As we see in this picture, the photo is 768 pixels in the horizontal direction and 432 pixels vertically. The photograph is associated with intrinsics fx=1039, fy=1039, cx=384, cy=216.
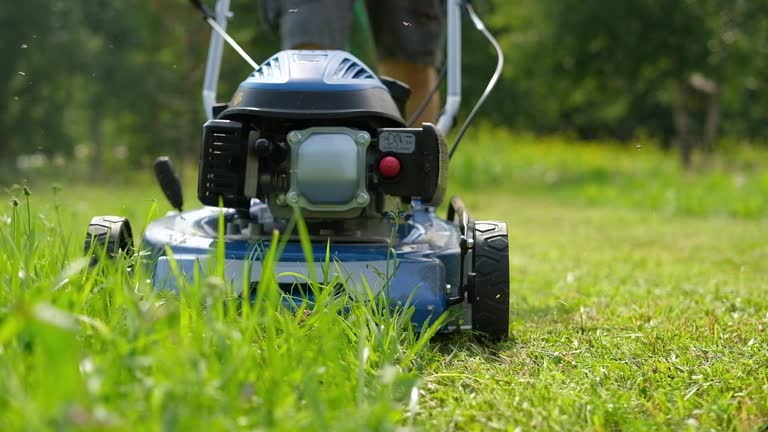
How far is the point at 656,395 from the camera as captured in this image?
1.72m

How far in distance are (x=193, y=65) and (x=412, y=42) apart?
331 inches

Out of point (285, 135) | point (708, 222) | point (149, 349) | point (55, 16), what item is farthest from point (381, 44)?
point (55, 16)

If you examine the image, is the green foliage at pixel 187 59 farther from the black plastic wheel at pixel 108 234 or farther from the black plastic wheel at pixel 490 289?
the black plastic wheel at pixel 490 289

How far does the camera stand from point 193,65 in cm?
1102

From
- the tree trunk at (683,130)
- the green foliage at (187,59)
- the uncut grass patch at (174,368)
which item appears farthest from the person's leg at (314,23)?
the tree trunk at (683,130)

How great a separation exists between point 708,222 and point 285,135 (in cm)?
445

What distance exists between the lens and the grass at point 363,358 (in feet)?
3.99

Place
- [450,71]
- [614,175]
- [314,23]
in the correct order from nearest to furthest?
[314,23] → [450,71] → [614,175]

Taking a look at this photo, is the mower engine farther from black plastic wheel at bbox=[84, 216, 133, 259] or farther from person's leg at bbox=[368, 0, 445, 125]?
person's leg at bbox=[368, 0, 445, 125]

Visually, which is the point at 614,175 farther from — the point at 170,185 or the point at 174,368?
the point at 174,368

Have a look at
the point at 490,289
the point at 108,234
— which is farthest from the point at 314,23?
the point at 490,289

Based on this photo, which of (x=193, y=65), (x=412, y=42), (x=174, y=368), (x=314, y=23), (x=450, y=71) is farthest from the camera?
(x=193, y=65)

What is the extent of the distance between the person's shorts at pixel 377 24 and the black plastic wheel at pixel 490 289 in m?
0.77

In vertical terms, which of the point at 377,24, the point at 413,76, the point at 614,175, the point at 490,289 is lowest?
the point at 614,175
